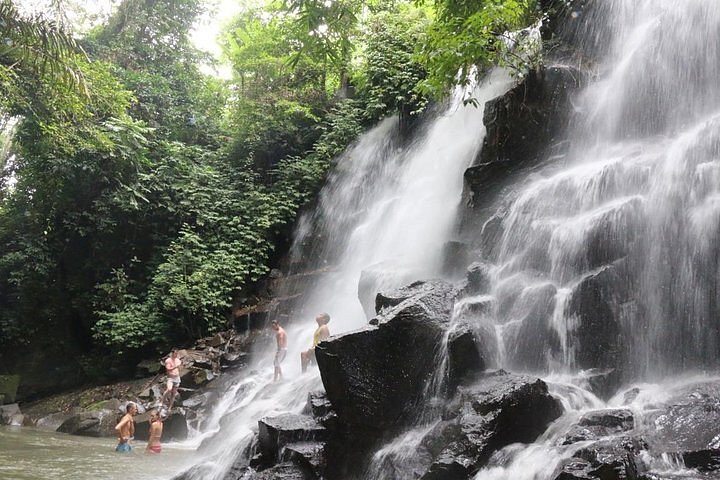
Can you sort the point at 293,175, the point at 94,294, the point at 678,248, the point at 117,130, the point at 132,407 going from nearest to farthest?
the point at 678,248, the point at 132,407, the point at 117,130, the point at 94,294, the point at 293,175

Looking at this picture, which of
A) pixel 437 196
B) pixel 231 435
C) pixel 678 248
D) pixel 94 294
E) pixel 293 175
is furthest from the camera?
pixel 293 175

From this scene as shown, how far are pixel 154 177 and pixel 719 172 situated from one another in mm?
14485

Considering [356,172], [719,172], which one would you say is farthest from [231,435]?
[356,172]

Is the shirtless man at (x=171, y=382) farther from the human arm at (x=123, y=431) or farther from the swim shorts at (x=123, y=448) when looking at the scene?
the swim shorts at (x=123, y=448)

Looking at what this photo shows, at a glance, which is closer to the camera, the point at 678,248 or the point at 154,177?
the point at 678,248

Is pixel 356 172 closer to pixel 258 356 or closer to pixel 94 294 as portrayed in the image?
pixel 258 356

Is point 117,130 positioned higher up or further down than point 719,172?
higher up

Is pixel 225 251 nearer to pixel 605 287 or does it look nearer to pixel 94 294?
pixel 94 294

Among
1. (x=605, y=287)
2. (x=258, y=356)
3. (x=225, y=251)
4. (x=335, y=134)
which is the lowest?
(x=258, y=356)

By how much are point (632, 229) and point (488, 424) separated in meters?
3.41

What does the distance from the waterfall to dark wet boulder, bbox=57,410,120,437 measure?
27.4 ft

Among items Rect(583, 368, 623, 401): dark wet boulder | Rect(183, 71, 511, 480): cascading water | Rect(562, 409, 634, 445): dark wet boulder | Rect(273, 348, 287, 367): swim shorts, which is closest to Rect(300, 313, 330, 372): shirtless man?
Rect(183, 71, 511, 480): cascading water

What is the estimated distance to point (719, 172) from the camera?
6.64 m

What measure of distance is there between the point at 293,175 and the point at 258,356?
6364 millimetres
